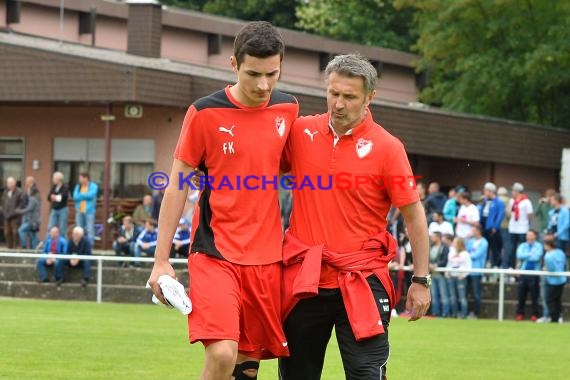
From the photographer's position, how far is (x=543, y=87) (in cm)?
4191

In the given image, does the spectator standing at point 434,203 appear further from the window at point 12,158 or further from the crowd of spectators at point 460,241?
the window at point 12,158

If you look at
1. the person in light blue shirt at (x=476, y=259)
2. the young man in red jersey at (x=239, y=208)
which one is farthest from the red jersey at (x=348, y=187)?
the person in light blue shirt at (x=476, y=259)

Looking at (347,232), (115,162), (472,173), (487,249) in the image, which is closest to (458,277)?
(487,249)

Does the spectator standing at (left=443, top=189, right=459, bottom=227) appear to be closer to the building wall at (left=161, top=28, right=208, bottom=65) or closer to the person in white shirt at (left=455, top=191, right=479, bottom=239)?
the person in white shirt at (left=455, top=191, right=479, bottom=239)

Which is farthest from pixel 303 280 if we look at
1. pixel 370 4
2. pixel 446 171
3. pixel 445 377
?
pixel 370 4

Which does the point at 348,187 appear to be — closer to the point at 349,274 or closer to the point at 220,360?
the point at 349,274

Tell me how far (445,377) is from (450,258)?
11.1 m

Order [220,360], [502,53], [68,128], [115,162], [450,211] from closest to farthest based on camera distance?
[220,360], [450,211], [115,162], [68,128], [502,53]

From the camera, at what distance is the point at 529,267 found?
2412 cm

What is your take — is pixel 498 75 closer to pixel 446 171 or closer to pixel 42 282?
pixel 446 171

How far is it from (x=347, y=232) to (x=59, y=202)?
20.5 metres

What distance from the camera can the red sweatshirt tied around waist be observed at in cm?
756

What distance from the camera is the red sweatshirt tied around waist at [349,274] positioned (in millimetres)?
7562

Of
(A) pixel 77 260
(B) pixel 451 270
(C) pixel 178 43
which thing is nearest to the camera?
(B) pixel 451 270
